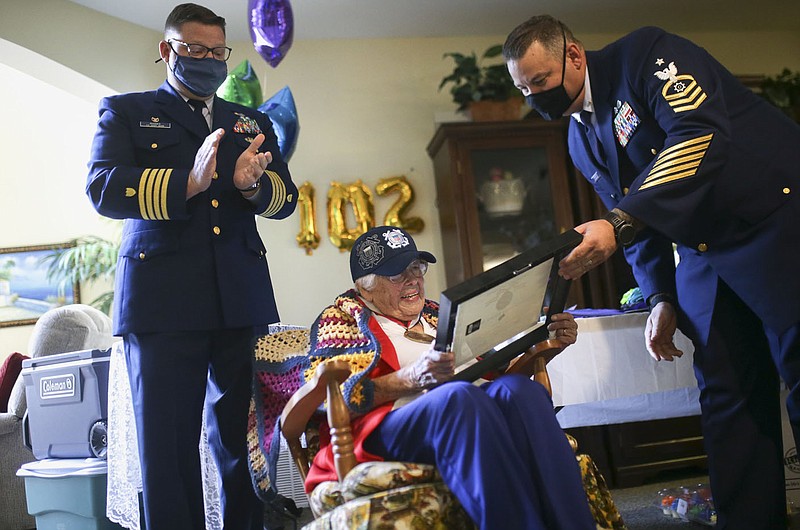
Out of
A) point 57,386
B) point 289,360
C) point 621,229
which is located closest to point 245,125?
point 289,360

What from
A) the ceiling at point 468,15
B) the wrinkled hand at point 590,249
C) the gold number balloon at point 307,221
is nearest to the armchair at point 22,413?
the gold number balloon at point 307,221

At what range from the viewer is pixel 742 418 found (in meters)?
1.81

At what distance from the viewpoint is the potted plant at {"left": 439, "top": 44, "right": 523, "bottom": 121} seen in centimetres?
389

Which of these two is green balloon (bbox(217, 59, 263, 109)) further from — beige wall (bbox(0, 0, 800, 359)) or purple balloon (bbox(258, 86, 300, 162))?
beige wall (bbox(0, 0, 800, 359))

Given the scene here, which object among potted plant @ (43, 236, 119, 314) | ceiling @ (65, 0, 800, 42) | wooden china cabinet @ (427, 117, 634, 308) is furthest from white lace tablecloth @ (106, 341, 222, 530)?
potted plant @ (43, 236, 119, 314)

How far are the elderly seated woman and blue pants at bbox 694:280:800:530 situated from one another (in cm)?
37

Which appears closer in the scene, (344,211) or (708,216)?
(708,216)

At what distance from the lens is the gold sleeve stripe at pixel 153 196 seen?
5.64 feet

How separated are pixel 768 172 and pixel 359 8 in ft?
8.83

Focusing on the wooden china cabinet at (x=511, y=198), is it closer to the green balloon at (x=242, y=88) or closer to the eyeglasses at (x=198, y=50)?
the green balloon at (x=242, y=88)

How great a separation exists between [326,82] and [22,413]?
2271 mm

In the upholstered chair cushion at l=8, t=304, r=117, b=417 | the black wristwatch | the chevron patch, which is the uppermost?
the chevron patch

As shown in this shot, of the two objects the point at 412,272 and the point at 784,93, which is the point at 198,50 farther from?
the point at 784,93

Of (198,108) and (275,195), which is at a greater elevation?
(198,108)
